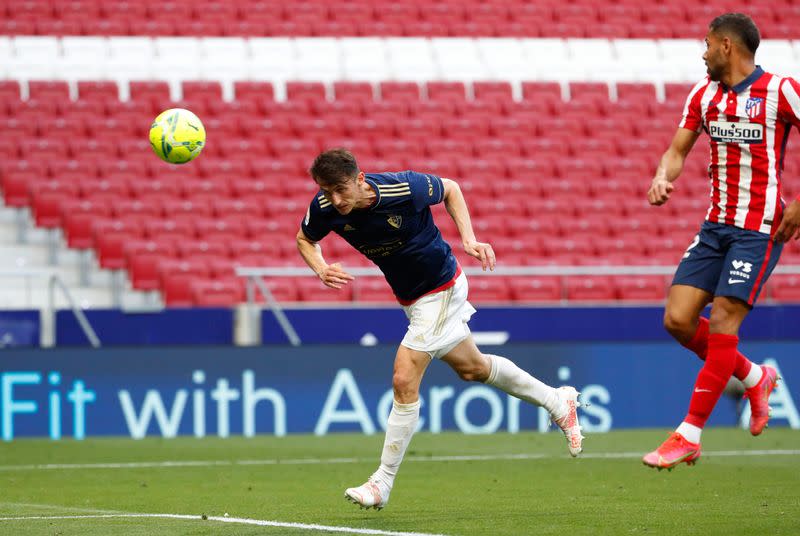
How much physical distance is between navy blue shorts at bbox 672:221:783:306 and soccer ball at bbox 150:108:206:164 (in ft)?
11.6

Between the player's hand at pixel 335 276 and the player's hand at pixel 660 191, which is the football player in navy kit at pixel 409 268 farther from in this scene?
the player's hand at pixel 660 191

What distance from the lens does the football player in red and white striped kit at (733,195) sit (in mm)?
6664

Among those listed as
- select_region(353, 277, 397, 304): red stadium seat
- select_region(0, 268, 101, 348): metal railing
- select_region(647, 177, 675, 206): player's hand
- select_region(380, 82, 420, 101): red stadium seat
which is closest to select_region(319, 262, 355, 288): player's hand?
select_region(647, 177, 675, 206): player's hand

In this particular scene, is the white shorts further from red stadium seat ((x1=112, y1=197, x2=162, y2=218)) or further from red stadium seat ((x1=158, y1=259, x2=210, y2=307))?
red stadium seat ((x1=112, y1=197, x2=162, y2=218))

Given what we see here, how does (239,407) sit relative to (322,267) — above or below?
below

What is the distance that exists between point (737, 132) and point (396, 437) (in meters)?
2.30

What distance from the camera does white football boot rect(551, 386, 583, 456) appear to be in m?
7.34

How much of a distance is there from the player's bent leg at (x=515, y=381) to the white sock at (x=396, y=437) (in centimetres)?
46

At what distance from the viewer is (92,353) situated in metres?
13.1

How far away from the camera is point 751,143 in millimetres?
6730

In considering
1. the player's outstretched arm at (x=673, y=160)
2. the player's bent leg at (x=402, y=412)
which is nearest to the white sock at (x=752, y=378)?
the player's outstretched arm at (x=673, y=160)

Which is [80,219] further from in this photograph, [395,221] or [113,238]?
[395,221]

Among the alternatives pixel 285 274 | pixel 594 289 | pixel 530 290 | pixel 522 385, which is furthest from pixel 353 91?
pixel 522 385

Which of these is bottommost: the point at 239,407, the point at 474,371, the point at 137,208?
the point at 239,407
